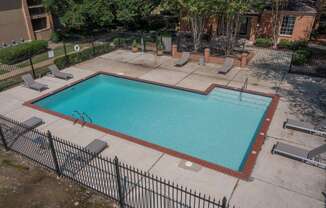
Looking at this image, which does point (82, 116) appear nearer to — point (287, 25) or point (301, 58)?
point (301, 58)

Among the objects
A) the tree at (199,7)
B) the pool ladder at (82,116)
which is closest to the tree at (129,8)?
the tree at (199,7)

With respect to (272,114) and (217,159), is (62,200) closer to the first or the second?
(217,159)

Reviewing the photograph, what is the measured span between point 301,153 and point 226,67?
11.0 metres

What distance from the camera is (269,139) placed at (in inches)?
487

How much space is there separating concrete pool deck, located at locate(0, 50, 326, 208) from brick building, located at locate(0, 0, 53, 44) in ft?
42.6

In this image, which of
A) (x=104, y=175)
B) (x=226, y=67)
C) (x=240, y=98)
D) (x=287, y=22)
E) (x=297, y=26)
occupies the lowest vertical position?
(x=240, y=98)

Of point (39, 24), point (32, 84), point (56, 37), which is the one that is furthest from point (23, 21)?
point (32, 84)

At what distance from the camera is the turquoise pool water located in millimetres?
13269

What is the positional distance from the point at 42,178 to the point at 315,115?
45.0 feet

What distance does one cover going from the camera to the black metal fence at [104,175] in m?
8.54

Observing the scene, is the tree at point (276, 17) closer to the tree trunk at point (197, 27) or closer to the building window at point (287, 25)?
the building window at point (287, 25)

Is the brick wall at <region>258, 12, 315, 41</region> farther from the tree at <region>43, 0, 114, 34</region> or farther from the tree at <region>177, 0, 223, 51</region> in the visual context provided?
the tree at <region>43, 0, 114, 34</region>

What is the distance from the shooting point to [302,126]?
42.1ft

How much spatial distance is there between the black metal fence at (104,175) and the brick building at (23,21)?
20.9m
